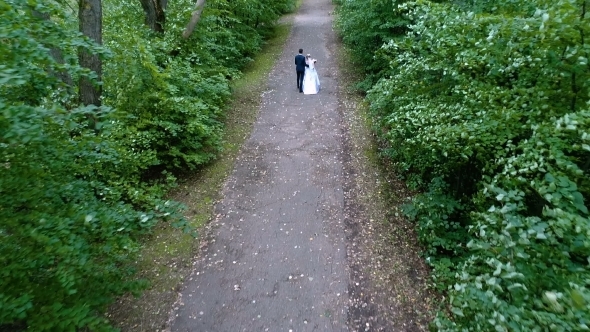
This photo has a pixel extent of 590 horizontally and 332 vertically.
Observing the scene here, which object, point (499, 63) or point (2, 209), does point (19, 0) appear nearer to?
point (2, 209)

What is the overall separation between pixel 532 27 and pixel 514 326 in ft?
10.3

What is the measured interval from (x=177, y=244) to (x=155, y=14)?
6368 mm

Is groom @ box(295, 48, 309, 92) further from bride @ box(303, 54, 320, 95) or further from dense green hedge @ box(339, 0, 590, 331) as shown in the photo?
dense green hedge @ box(339, 0, 590, 331)

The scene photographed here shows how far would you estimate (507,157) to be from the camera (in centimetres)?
464

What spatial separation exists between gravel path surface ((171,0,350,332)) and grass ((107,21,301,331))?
0.22 meters

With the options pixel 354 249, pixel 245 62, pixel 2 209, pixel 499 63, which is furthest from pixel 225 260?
pixel 245 62

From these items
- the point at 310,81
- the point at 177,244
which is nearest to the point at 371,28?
the point at 310,81

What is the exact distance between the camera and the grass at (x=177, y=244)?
5340 mm

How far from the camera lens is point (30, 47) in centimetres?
314

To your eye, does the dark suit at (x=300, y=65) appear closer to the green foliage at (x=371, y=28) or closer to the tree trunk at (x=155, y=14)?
the green foliage at (x=371, y=28)

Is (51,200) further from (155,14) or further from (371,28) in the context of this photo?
(371,28)

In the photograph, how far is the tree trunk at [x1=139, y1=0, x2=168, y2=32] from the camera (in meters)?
9.73

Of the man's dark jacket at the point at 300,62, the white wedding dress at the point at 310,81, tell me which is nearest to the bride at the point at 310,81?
the white wedding dress at the point at 310,81

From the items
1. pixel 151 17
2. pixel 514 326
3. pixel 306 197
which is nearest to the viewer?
pixel 514 326
